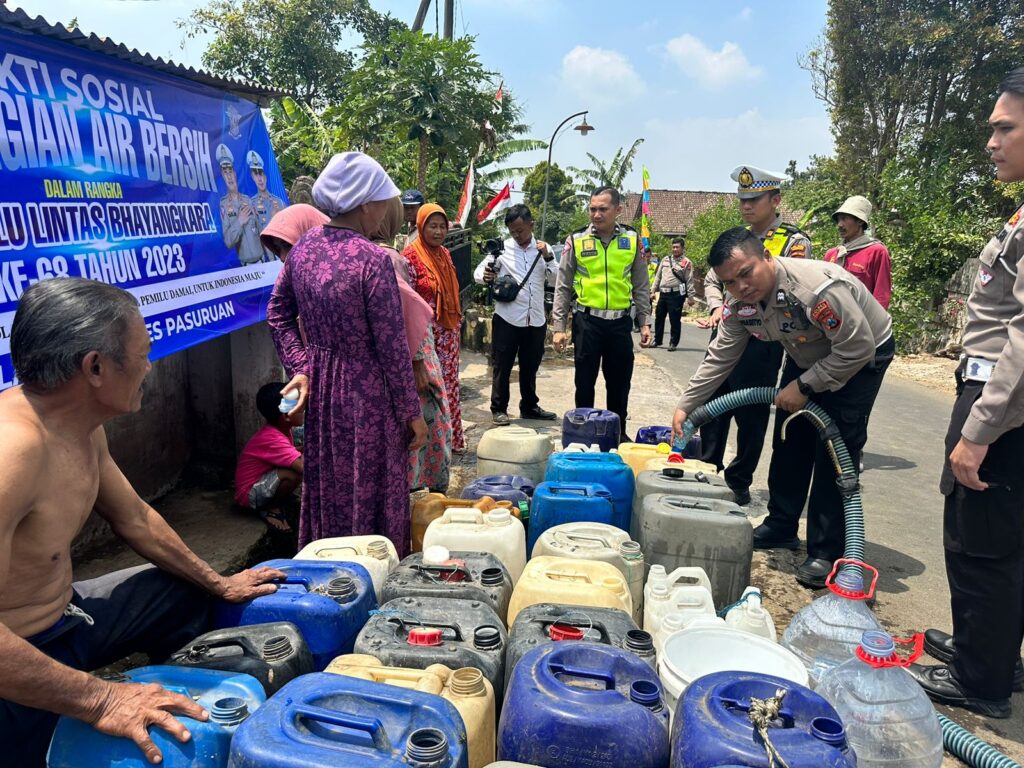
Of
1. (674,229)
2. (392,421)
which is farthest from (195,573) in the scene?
(674,229)

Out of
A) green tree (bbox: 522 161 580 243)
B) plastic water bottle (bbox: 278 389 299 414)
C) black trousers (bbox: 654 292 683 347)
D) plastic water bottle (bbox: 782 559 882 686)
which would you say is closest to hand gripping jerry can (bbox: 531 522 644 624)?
plastic water bottle (bbox: 782 559 882 686)

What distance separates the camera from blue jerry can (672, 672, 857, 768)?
143 cm

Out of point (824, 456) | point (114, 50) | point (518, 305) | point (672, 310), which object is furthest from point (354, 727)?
point (672, 310)

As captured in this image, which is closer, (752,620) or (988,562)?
(752,620)

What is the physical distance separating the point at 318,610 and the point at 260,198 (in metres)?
3.70

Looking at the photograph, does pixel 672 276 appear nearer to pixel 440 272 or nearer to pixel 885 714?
pixel 440 272

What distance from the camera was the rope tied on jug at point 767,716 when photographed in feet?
4.65

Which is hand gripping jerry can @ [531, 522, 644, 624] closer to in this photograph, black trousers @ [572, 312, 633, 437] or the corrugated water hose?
the corrugated water hose

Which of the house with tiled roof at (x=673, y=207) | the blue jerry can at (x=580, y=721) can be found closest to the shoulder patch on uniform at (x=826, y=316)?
the blue jerry can at (x=580, y=721)

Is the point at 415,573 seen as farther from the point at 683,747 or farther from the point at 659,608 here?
the point at 683,747

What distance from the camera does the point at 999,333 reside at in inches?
97.0

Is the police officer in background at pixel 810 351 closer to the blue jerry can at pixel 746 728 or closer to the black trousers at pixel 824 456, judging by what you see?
the black trousers at pixel 824 456

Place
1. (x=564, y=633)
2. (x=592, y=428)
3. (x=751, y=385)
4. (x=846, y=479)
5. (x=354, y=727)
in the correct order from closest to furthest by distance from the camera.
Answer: (x=354, y=727) < (x=564, y=633) < (x=846, y=479) < (x=592, y=428) < (x=751, y=385)

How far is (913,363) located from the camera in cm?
1230
